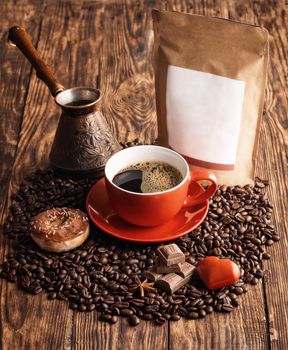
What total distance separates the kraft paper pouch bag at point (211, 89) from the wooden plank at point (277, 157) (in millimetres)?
120

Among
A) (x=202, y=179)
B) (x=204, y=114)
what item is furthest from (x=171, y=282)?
(x=204, y=114)

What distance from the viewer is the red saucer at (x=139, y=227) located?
174cm

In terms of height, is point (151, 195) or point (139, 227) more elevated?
point (151, 195)

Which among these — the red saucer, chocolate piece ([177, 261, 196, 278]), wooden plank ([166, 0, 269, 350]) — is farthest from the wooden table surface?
the red saucer

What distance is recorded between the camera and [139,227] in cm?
179

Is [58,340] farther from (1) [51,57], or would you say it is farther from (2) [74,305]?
(1) [51,57]

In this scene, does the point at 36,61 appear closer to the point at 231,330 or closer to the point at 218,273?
the point at 218,273

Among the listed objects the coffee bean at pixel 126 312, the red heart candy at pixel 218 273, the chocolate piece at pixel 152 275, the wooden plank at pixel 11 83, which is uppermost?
the red heart candy at pixel 218 273

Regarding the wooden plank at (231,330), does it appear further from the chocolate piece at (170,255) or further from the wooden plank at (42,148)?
the wooden plank at (42,148)

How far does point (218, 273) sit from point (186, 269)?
0.27 feet

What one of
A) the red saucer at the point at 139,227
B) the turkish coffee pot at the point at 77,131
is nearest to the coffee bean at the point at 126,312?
the red saucer at the point at 139,227

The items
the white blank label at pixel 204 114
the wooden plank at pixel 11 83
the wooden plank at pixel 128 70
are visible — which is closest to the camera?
the white blank label at pixel 204 114

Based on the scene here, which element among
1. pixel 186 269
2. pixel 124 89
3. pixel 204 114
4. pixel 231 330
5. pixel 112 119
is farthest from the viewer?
pixel 124 89

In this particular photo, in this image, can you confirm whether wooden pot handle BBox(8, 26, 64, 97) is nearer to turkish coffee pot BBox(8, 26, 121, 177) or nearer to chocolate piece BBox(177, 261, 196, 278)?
turkish coffee pot BBox(8, 26, 121, 177)
